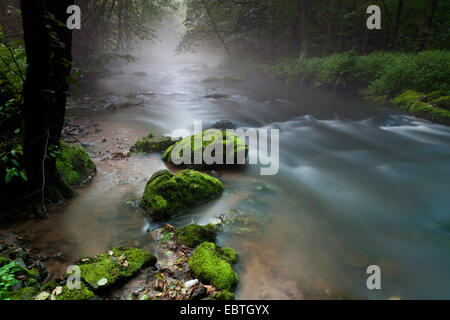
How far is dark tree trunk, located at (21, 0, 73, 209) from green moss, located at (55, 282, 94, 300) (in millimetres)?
1788

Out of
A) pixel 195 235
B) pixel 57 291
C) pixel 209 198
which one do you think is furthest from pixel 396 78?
pixel 57 291

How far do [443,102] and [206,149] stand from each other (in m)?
9.60

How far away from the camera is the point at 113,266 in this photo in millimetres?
3139

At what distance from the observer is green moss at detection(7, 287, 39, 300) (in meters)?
2.48

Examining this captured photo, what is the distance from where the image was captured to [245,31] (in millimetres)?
27125

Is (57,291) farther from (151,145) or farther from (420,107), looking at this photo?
(420,107)

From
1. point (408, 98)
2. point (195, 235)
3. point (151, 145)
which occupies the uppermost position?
point (408, 98)

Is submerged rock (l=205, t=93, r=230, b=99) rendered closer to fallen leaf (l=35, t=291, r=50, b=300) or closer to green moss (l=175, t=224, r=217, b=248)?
green moss (l=175, t=224, r=217, b=248)

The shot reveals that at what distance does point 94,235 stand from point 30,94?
7.25 feet

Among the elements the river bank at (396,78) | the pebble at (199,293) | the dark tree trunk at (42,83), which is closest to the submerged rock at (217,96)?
the river bank at (396,78)
